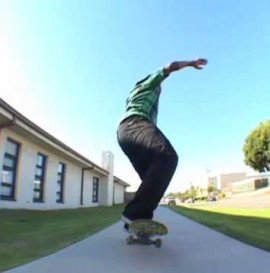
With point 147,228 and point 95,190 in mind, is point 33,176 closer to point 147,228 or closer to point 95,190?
point 147,228

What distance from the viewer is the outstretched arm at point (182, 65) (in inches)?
147

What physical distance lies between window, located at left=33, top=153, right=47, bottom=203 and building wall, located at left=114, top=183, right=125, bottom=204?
2528 centimetres

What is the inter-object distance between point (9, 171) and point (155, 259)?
11.2 metres

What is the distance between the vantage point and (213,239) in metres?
4.46

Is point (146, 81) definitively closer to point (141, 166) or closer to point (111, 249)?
point (141, 166)

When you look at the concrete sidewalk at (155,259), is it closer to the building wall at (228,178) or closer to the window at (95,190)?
the window at (95,190)

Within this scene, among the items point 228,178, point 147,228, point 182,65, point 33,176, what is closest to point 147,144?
point 147,228

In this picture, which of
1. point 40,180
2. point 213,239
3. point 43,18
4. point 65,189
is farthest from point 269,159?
point 213,239

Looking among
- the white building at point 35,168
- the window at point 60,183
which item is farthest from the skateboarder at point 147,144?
the window at point 60,183

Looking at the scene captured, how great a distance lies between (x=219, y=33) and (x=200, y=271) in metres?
13.7

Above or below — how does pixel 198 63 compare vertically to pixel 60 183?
above

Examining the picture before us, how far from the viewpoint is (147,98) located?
154 inches

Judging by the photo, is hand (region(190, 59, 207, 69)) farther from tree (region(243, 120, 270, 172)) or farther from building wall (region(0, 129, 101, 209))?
tree (region(243, 120, 270, 172))

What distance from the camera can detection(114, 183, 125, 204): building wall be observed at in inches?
1640
